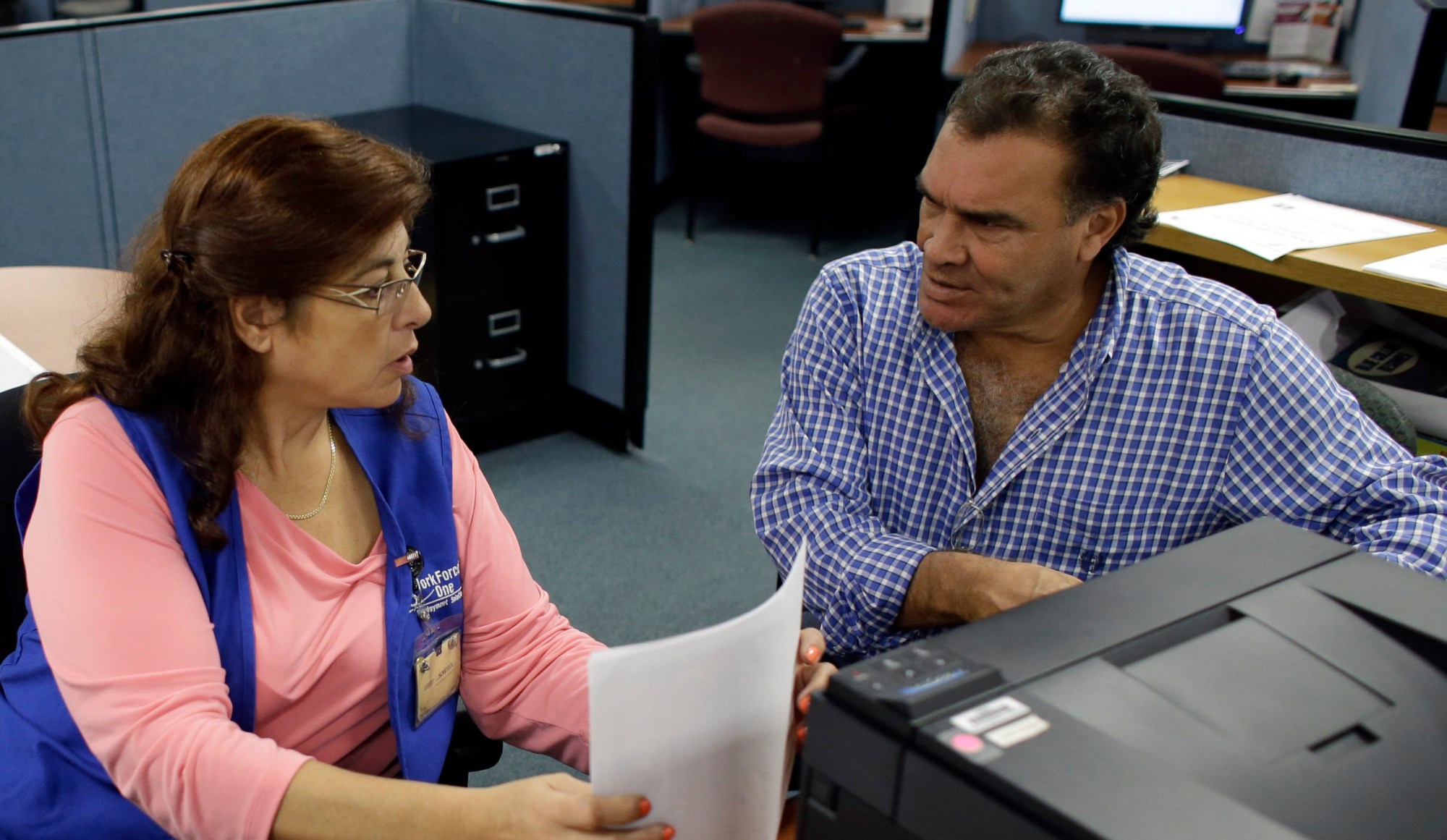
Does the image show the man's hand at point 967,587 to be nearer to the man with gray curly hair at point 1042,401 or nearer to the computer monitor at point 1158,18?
the man with gray curly hair at point 1042,401

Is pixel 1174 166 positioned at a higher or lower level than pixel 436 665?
higher

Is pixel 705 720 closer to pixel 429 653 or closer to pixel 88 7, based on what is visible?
pixel 429 653

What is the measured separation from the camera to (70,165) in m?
2.45

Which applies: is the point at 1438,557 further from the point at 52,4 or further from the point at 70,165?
the point at 52,4

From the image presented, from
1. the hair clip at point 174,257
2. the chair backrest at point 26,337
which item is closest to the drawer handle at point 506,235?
the chair backrest at point 26,337

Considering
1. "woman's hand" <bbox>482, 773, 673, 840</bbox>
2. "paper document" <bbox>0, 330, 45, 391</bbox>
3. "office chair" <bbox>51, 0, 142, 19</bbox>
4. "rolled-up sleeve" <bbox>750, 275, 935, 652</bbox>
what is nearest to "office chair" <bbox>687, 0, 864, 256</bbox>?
"office chair" <bbox>51, 0, 142, 19</bbox>

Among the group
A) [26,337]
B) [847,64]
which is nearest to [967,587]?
[26,337]

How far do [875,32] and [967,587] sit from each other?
12.5 feet

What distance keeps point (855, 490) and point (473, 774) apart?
0.95 metres

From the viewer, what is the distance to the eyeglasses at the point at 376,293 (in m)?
1.02

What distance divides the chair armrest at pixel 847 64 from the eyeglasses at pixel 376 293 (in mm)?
3328

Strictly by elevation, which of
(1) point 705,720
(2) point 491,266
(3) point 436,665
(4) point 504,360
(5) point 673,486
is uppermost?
(1) point 705,720

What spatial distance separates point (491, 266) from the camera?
2.77 metres

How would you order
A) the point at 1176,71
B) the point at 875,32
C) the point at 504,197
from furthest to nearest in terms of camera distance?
the point at 875,32 → the point at 1176,71 → the point at 504,197
